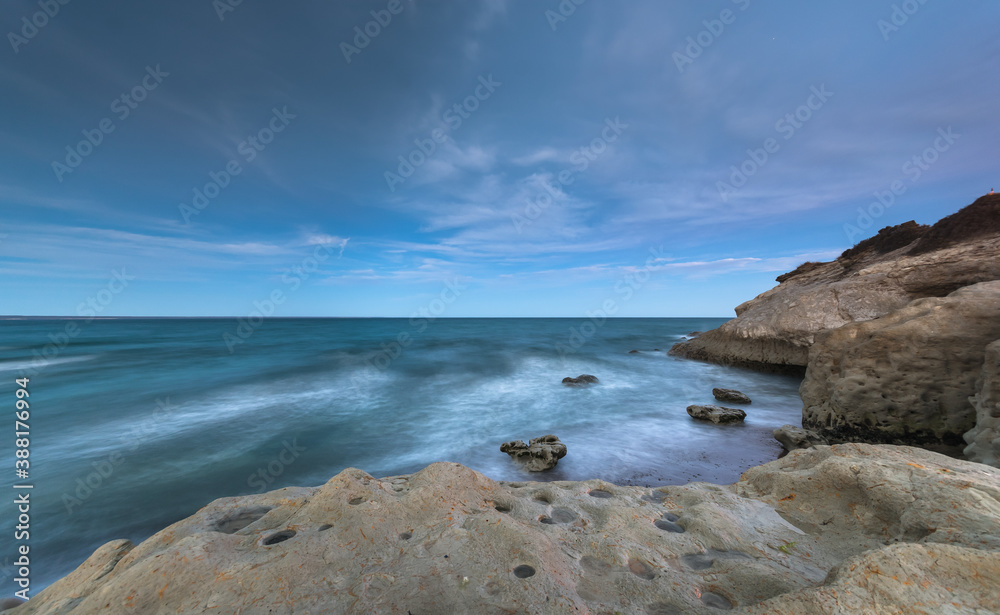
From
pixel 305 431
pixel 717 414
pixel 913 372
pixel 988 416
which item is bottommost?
pixel 305 431

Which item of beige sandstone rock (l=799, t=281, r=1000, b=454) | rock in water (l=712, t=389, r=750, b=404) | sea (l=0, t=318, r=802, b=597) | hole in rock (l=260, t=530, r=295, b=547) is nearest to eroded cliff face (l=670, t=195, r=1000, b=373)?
sea (l=0, t=318, r=802, b=597)

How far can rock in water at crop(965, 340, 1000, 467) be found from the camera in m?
3.60

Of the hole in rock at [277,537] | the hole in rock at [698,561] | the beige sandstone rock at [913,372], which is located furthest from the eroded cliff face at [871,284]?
the hole in rock at [277,537]

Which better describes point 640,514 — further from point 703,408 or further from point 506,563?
point 703,408

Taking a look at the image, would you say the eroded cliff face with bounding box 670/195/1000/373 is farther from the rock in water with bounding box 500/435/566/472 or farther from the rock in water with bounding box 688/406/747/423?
the rock in water with bounding box 500/435/566/472

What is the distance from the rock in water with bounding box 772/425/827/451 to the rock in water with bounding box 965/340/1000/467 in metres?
1.93

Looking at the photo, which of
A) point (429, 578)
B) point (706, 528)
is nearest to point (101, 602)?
point (429, 578)

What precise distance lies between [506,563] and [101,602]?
7.27ft

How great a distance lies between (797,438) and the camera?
6.01 metres

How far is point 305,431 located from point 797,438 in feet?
34.9

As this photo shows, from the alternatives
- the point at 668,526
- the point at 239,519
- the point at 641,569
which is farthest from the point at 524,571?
the point at 239,519

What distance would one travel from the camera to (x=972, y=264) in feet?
27.8

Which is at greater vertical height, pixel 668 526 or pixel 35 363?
pixel 35 363

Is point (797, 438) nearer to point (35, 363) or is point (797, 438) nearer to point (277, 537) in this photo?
point (277, 537)
